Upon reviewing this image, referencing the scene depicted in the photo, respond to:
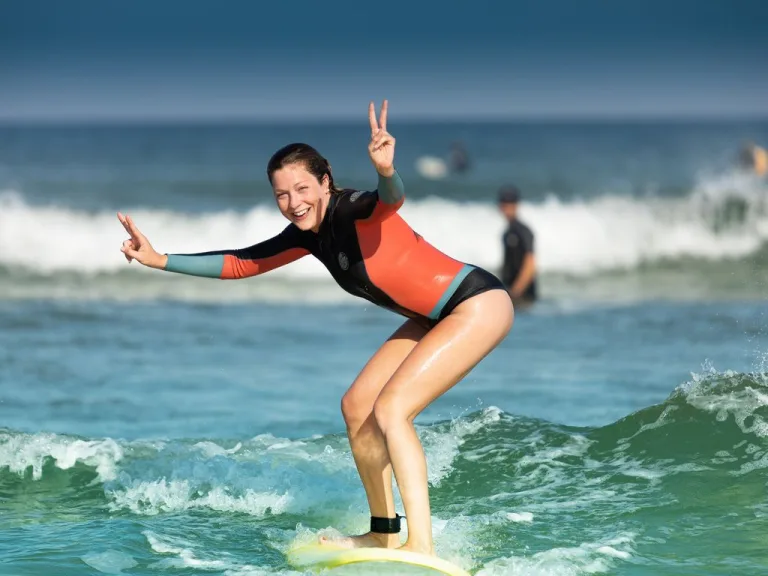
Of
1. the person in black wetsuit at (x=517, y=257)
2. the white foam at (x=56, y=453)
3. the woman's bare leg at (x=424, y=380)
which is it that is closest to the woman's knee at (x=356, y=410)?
the woman's bare leg at (x=424, y=380)

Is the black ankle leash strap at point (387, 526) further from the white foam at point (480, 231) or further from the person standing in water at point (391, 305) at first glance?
the white foam at point (480, 231)

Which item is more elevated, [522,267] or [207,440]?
[522,267]

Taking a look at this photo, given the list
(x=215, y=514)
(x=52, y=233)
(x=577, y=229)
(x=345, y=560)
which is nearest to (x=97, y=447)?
A: (x=215, y=514)

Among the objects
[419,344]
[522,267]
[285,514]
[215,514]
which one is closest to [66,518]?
[215,514]

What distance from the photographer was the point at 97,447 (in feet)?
23.7

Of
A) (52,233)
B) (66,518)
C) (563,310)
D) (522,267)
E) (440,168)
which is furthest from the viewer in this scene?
(440,168)

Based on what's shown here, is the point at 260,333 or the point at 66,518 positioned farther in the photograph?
the point at 260,333

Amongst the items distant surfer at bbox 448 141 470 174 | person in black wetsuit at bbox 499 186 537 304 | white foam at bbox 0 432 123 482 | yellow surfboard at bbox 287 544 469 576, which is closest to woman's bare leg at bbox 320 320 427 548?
yellow surfboard at bbox 287 544 469 576

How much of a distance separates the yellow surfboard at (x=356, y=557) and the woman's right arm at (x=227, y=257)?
1.30 meters

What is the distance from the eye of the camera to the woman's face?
504 centimetres

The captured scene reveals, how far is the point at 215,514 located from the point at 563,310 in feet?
33.4

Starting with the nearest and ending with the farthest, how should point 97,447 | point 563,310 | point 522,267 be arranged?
point 97,447 < point 522,267 < point 563,310

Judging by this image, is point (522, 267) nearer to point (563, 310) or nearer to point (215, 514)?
point (563, 310)

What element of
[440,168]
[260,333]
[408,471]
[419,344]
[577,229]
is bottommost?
[408,471]
